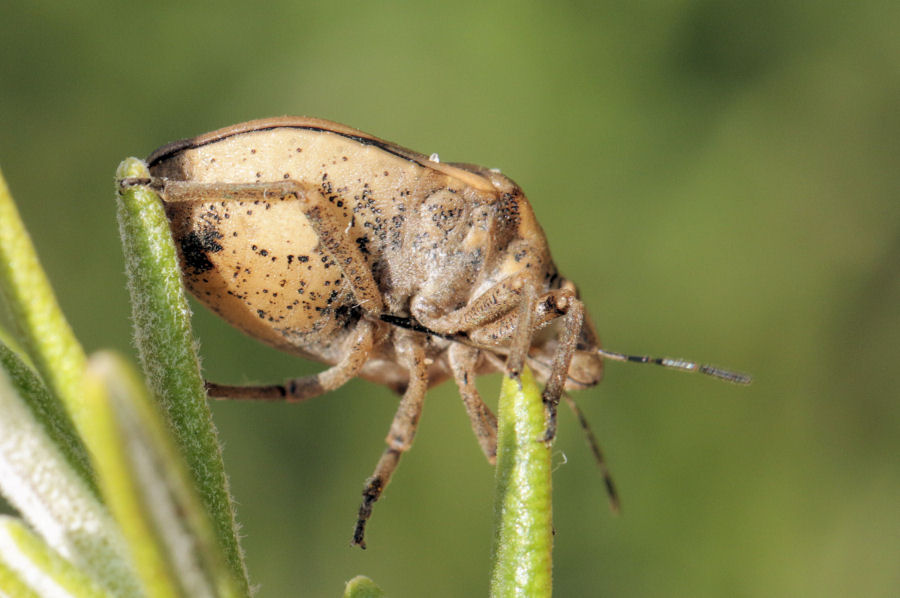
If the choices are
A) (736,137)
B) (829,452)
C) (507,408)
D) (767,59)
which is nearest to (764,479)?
(829,452)

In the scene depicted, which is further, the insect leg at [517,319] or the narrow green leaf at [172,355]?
the insect leg at [517,319]

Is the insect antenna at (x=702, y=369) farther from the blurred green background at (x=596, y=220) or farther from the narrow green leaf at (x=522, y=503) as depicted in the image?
the narrow green leaf at (x=522, y=503)

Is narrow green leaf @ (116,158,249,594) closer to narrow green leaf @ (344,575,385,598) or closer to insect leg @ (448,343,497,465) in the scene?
narrow green leaf @ (344,575,385,598)

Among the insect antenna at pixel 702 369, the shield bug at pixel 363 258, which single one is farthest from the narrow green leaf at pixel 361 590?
the insect antenna at pixel 702 369

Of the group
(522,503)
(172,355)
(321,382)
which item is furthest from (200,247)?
(522,503)

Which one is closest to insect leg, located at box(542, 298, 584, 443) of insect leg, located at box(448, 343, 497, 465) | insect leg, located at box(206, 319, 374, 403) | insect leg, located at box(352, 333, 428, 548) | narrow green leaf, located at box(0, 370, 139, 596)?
insect leg, located at box(448, 343, 497, 465)
